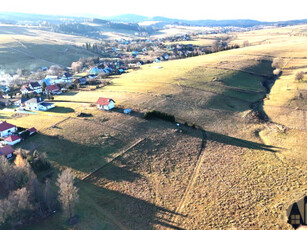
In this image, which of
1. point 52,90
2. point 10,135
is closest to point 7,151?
point 10,135

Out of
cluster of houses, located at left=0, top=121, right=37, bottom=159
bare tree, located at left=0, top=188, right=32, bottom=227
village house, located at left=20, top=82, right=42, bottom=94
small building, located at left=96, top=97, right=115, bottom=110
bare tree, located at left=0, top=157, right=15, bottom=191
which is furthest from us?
village house, located at left=20, top=82, right=42, bottom=94

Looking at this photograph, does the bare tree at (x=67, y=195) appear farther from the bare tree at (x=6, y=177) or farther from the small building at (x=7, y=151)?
the small building at (x=7, y=151)

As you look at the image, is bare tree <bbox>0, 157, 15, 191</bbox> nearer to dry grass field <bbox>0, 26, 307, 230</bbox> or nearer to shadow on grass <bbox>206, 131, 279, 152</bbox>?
dry grass field <bbox>0, 26, 307, 230</bbox>

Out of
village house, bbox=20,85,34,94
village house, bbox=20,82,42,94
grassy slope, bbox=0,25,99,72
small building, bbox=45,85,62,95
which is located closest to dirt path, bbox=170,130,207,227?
small building, bbox=45,85,62,95

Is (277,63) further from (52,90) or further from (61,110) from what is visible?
(52,90)

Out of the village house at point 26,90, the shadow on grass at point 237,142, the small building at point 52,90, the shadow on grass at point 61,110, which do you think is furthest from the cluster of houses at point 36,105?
the shadow on grass at point 237,142

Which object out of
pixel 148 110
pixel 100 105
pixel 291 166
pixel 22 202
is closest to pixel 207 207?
pixel 291 166
